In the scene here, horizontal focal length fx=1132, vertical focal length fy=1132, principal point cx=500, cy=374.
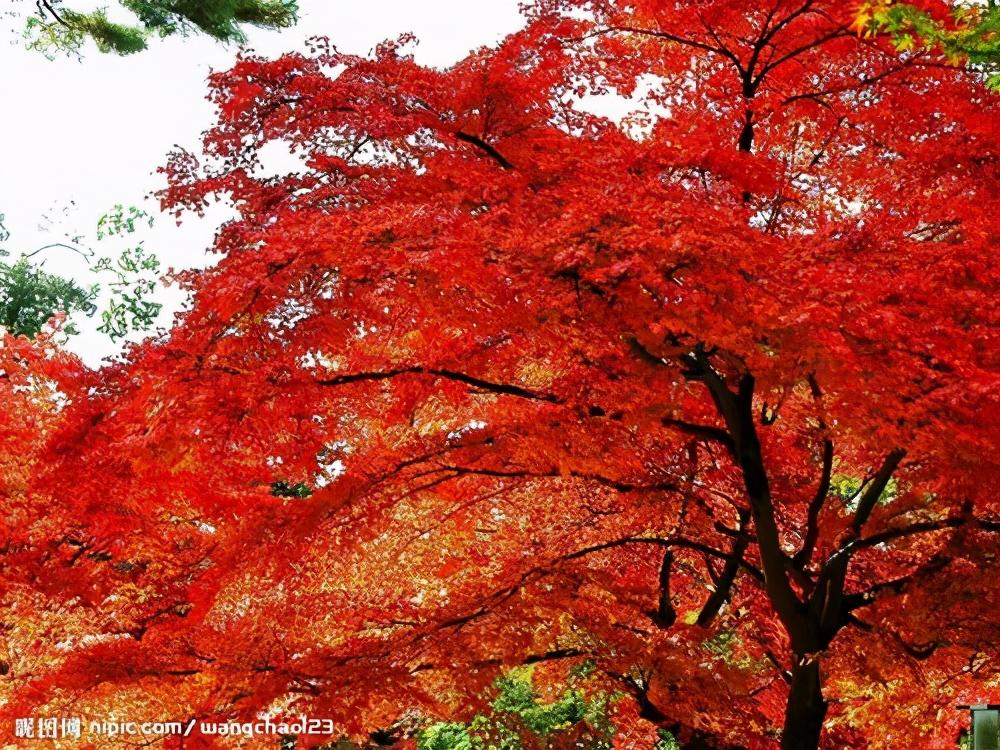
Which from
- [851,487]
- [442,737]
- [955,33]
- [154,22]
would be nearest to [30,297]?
[154,22]

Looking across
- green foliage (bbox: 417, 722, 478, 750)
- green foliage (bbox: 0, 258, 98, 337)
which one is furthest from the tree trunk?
green foliage (bbox: 0, 258, 98, 337)

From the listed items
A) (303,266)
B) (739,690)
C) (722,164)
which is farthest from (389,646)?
(722,164)

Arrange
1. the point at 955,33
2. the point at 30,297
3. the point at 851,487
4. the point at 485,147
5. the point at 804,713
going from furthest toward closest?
the point at 30,297
the point at 851,487
the point at 804,713
the point at 485,147
the point at 955,33

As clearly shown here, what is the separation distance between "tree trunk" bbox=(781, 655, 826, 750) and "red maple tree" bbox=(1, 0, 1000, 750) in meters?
0.03

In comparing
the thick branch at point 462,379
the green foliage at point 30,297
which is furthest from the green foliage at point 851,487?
the green foliage at point 30,297

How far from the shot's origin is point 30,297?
23797 millimetres

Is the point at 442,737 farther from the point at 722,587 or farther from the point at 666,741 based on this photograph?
the point at 722,587

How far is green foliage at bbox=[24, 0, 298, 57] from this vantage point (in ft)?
51.8

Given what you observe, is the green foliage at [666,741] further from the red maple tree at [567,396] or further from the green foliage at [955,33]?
the green foliage at [955,33]

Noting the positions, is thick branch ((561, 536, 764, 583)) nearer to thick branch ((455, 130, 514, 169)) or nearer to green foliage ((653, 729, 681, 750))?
thick branch ((455, 130, 514, 169))

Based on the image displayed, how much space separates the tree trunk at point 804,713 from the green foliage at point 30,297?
63.3 feet

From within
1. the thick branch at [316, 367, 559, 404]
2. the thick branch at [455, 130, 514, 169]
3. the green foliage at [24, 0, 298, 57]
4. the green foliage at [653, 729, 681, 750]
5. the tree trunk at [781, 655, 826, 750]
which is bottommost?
the tree trunk at [781, 655, 826, 750]

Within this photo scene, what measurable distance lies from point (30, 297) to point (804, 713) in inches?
785

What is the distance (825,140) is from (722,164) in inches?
87.8
